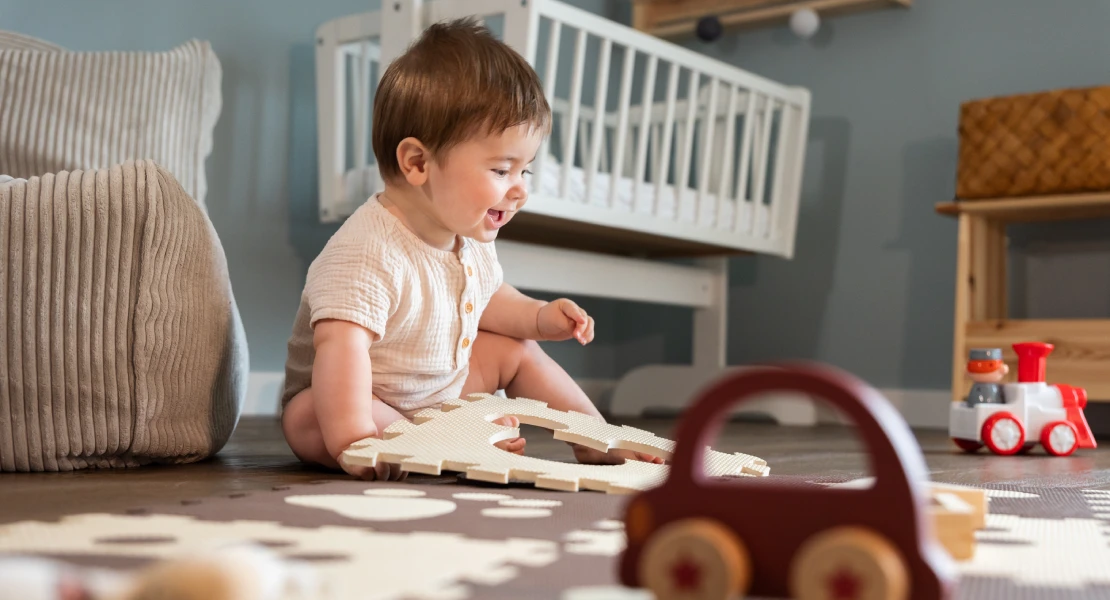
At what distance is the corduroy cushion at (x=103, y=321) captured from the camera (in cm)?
107

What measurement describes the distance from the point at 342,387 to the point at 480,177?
10.3 inches

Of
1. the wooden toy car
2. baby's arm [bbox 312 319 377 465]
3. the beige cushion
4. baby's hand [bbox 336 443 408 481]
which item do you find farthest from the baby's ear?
the wooden toy car

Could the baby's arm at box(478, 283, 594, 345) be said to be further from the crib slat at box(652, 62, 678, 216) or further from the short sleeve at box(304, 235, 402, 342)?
the crib slat at box(652, 62, 678, 216)

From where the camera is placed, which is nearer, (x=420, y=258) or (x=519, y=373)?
(x=420, y=258)

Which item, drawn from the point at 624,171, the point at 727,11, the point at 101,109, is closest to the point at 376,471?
the point at 101,109

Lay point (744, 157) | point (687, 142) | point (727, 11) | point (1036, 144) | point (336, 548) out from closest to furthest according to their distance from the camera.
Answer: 1. point (336, 548)
2. point (1036, 144)
3. point (687, 142)
4. point (744, 157)
5. point (727, 11)

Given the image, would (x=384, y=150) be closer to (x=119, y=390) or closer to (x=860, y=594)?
(x=119, y=390)

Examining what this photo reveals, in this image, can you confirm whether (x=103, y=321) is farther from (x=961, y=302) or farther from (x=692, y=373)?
(x=692, y=373)

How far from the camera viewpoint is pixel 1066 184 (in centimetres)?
211

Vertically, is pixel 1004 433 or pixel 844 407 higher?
pixel 844 407

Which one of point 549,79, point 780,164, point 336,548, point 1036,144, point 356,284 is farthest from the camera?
point 780,164

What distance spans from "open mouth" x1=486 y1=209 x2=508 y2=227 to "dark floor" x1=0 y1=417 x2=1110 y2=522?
11.7 inches

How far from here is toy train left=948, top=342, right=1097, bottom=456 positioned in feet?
5.35

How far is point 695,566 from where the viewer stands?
44cm
